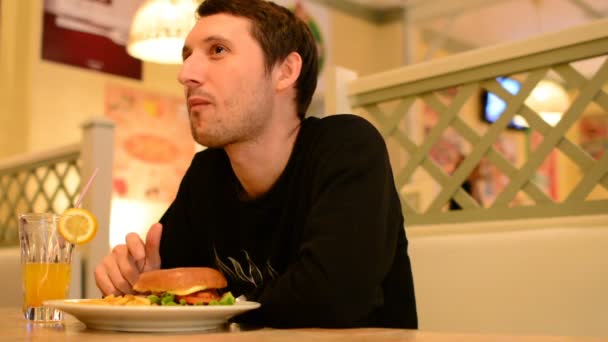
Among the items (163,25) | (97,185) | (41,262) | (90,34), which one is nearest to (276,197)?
(41,262)

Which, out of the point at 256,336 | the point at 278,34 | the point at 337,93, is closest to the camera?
the point at 256,336

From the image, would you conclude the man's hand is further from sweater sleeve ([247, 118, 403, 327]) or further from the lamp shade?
the lamp shade

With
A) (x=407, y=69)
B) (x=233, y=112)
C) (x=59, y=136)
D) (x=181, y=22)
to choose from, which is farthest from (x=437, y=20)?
(x=233, y=112)

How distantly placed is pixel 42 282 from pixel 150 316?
0.93 feet

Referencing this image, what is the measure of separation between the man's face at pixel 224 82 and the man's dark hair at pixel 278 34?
2 centimetres

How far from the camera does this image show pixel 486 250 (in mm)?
1337

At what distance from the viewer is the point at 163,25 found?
2410 mm

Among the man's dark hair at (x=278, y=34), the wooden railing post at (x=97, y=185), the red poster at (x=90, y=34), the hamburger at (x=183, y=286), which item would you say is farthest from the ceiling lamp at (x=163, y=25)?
the hamburger at (x=183, y=286)

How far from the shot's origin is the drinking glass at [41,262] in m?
0.91

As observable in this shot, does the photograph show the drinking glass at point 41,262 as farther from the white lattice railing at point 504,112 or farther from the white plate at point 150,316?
the white lattice railing at point 504,112

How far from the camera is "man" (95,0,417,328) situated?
936 mm

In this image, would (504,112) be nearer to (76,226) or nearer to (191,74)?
(191,74)

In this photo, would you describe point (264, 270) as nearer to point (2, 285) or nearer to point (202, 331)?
point (202, 331)

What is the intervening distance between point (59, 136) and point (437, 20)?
354 cm
